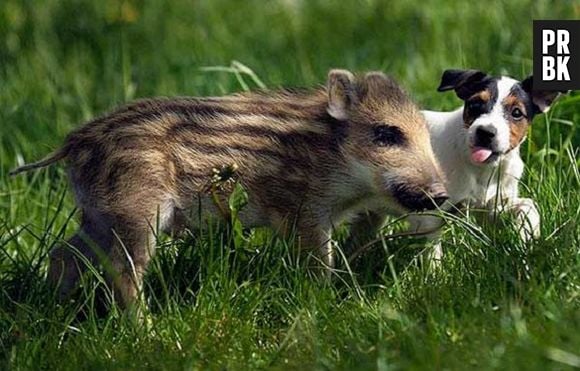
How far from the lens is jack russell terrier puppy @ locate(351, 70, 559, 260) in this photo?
21.8ft

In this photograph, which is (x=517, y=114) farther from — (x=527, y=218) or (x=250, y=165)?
(x=250, y=165)

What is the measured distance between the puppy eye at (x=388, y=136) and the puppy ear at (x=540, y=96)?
24.7 inches

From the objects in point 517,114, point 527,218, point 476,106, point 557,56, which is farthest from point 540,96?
point 527,218

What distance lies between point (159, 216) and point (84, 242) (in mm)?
385

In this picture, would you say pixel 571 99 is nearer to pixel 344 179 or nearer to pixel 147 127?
pixel 344 179

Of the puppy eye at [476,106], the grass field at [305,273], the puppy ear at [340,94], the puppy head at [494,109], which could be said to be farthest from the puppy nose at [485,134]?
the puppy ear at [340,94]

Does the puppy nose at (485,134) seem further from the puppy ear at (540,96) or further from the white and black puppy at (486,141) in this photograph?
the puppy ear at (540,96)

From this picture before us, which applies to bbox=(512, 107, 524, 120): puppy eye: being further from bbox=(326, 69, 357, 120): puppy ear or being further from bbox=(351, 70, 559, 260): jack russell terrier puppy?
bbox=(326, 69, 357, 120): puppy ear

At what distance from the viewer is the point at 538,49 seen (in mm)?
7461

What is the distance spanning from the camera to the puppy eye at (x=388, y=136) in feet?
21.6

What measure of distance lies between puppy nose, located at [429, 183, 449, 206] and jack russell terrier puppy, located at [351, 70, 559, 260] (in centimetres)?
18

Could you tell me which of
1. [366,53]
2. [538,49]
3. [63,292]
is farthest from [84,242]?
[366,53]

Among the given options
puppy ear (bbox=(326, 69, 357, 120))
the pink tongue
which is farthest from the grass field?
puppy ear (bbox=(326, 69, 357, 120))

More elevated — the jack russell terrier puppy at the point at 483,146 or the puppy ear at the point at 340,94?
the puppy ear at the point at 340,94
